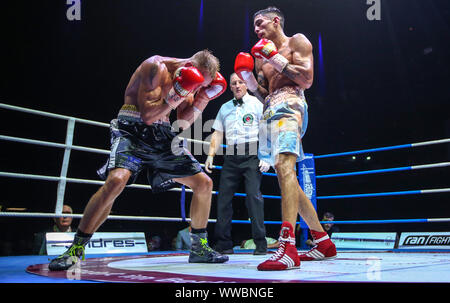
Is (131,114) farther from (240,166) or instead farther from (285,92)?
(240,166)

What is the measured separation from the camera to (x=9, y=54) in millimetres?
4285

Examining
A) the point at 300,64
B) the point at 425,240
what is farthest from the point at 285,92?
the point at 425,240

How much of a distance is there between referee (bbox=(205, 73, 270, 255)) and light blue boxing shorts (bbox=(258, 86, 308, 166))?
0.98 m

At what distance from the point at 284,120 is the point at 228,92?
15.8 feet

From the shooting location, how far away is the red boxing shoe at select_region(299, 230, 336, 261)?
1.98 metres

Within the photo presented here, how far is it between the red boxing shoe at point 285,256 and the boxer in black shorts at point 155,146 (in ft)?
1.65

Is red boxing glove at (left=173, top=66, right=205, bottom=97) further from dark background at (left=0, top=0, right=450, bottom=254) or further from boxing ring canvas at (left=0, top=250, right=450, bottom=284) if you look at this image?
dark background at (left=0, top=0, right=450, bottom=254)

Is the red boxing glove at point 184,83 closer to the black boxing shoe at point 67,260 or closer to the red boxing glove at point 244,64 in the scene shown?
the red boxing glove at point 244,64

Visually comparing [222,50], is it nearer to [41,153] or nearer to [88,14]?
[88,14]

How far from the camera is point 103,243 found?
2885mm

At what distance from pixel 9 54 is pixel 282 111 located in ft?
12.4

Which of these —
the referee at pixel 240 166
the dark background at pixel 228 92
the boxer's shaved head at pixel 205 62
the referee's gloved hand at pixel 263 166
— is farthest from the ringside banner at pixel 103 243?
the dark background at pixel 228 92
